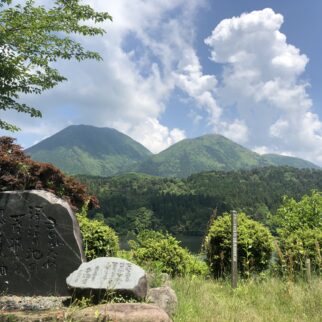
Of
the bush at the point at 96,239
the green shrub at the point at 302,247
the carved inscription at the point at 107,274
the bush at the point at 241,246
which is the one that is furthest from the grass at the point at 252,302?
the bush at the point at 96,239

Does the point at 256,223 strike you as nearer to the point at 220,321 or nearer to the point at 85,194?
the point at 220,321

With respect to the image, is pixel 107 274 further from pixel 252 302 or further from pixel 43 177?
pixel 43 177

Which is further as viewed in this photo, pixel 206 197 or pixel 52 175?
pixel 206 197

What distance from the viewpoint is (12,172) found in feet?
59.0

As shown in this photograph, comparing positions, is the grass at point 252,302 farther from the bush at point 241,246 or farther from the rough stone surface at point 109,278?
the bush at point 241,246

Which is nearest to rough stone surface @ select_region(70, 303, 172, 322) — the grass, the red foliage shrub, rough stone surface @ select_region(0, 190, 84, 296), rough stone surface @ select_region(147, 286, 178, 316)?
the grass

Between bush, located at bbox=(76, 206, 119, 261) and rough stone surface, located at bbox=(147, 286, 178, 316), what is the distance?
3919 millimetres

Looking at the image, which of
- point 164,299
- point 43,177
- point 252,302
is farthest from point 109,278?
point 43,177

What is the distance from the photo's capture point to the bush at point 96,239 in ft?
38.6

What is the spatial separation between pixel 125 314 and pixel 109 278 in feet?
5.61

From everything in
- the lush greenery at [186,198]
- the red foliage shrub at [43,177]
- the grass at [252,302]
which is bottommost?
the grass at [252,302]

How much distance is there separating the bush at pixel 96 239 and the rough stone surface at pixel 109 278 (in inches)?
132

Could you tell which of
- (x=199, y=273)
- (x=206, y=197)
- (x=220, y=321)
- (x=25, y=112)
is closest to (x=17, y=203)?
(x=25, y=112)

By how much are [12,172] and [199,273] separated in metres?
8.91
